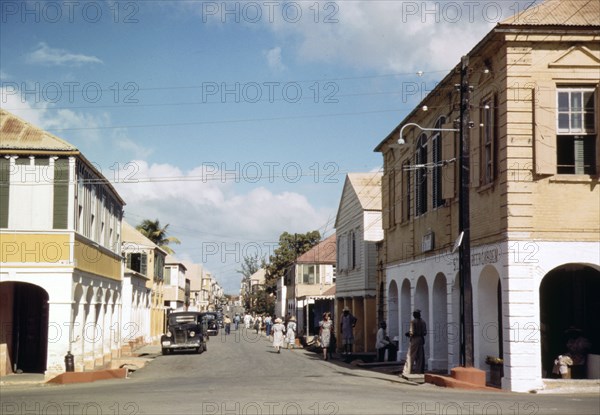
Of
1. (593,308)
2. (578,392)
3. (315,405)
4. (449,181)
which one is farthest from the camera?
(449,181)

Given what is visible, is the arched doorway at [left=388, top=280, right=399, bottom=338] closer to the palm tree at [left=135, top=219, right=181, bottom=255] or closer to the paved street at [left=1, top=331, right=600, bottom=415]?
the paved street at [left=1, top=331, right=600, bottom=415]

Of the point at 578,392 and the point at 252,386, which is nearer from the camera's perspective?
the point at 578,392

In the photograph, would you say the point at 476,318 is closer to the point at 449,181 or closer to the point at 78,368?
the point at 449,181

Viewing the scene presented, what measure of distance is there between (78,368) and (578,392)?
15690 millimetres

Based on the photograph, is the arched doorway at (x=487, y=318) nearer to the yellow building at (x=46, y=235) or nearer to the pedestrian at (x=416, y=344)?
the pedestrian at (x=416, y=344)

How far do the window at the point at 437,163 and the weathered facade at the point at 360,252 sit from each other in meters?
13.3

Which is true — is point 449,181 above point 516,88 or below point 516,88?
below

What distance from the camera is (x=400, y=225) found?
32219mm

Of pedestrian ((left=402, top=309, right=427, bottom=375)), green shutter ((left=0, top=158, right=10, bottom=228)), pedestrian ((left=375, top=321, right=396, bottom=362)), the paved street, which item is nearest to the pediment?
the paved street

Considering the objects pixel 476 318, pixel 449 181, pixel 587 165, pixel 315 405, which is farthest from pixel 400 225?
pixel 315 405

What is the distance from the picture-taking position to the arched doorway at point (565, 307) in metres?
21.0

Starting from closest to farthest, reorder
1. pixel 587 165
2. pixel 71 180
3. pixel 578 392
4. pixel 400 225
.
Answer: pixel 578 392
pixel 587 165
pixel 71 180
pixel 400 225

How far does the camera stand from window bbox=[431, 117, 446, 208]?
25641mm

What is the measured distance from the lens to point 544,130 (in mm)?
19031
